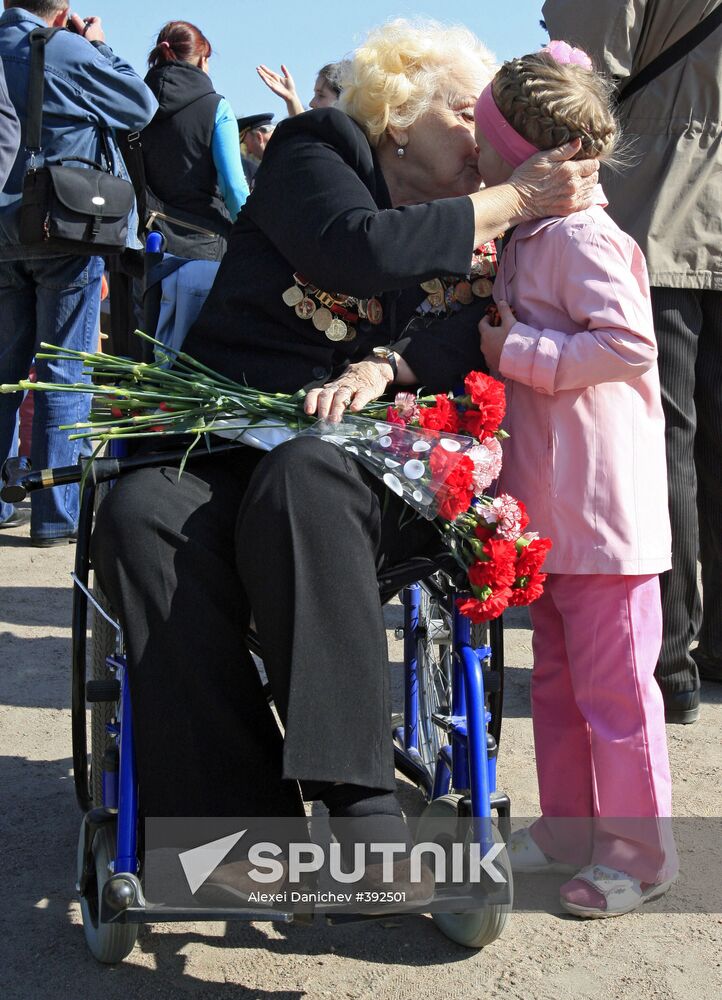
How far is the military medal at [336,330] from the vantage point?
2.73 m

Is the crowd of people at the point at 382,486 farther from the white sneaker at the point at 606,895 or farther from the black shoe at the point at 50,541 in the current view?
the black shoe at the point at 50,541

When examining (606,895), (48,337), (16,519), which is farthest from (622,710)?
(16,519)

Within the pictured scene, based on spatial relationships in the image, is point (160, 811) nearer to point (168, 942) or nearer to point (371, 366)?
point (168, 942)

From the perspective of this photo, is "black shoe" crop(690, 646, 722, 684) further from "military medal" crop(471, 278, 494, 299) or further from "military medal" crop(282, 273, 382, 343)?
"military medal" crop(282, 273, 382, 343)

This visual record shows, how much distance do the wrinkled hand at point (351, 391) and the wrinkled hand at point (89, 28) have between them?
3564mm

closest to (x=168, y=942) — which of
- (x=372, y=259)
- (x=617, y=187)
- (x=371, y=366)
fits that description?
(x=371, y=366)

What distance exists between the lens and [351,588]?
2207 mm

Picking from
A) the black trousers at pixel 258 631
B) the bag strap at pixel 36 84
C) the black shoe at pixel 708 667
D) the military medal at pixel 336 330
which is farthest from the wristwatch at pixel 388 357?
the bag strap at pixel 36 84

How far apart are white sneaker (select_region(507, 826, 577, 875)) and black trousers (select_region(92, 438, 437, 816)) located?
28.8 inches

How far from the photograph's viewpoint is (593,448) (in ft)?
8.42

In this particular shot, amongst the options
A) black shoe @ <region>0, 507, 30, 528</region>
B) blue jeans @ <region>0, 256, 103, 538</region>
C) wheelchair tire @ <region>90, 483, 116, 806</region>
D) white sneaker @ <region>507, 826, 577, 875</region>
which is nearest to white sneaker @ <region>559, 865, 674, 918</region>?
white sneaker @ <region>507, 826, 577, 875</region>

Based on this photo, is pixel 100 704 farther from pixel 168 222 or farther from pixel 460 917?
pixel 168 222

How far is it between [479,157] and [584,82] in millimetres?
289

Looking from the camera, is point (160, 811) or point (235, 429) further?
point (235, 429)
